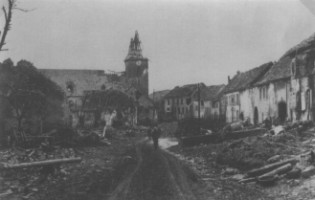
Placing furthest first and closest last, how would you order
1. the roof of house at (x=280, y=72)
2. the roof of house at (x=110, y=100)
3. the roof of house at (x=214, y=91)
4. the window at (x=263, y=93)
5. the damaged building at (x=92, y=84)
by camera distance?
the roof of house at (x=214, y=91) < the damaged building at (x=92, y=84) < the roof of house at (x=110, y=100) < the window at (x=263, y=93) < the roof of house at (x=280, y=72)

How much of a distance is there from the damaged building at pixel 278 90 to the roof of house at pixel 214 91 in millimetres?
16835

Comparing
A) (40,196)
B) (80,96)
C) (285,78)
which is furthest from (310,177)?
(80,96)

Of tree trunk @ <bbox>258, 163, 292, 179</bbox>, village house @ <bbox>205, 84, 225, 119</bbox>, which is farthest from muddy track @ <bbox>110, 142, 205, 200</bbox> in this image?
village house @ <bbox>205, 84, 225, 119</bbox>

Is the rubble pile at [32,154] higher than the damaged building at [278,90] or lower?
lower

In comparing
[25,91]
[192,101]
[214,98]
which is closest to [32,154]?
[25,91]

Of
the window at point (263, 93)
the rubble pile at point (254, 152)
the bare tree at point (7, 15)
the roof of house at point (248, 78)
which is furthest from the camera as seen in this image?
the roof of house at point (248, 78)

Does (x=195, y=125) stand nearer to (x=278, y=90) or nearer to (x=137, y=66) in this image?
(x=278, y=90)

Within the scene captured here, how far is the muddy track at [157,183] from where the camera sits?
10547 mm

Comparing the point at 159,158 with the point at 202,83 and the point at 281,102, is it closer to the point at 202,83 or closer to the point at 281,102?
the point at 281,102

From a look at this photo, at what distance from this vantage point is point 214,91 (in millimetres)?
71062

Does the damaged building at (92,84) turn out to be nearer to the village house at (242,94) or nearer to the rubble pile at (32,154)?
the village house at (242,94)

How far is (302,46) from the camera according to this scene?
24.7 m

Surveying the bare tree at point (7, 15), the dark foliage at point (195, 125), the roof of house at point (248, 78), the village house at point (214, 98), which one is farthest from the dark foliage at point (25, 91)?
the village house at point (214, 98)

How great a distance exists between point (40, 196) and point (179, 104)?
230ft
